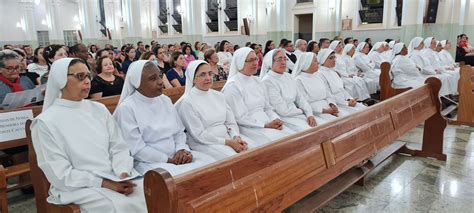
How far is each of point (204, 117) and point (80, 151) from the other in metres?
1.23

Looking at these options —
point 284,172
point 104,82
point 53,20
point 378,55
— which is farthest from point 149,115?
point 53,20

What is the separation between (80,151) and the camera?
2260mm

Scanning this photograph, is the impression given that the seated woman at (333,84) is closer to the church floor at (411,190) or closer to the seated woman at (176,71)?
the church floor at (411,190)

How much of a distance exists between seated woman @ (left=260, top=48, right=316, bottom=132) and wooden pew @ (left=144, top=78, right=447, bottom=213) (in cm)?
97

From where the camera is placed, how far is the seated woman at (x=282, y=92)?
4.31 meters

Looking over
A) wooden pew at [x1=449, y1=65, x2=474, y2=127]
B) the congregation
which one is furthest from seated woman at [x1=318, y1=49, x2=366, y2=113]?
wooden pew at [x1=449, y1=65, x2=474, y2=127]

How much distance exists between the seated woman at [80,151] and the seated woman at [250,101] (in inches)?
61.7

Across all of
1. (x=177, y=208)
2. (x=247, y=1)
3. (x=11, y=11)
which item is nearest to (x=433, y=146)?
(x=177, y=208)

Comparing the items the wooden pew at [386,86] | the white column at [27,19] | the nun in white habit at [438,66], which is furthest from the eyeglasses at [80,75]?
the white column at [27,19]

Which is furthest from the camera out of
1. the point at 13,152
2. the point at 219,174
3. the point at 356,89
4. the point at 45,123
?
the point at 356,89

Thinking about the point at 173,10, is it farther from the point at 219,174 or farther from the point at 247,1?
the point at 219,174

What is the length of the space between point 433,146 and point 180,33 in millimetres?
19352

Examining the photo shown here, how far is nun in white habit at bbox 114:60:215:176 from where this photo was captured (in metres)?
2.75

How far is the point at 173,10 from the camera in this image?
22.1 meters
